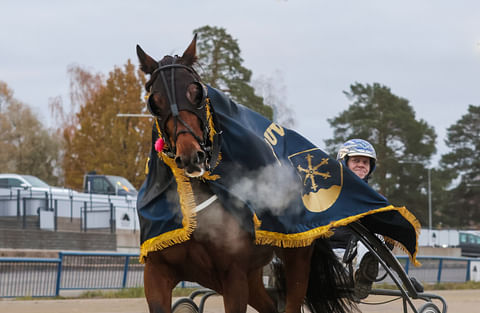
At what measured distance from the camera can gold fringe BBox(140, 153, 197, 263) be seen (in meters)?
4.48

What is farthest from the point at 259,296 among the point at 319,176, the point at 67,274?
the point at 67,274

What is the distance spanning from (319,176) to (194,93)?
5.91 feet

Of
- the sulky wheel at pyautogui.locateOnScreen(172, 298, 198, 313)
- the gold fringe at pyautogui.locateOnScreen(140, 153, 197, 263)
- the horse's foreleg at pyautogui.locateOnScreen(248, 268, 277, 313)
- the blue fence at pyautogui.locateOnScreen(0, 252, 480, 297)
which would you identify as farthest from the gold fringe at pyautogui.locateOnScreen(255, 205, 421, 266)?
the blue fence at pyautogui.locateOnScreen(0, 252, 480, 297)

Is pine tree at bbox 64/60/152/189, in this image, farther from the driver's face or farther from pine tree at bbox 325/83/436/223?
the driver's face

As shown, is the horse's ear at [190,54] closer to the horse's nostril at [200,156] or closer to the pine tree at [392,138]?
the horse's nostril at [200,156]

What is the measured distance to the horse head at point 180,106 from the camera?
4188mm

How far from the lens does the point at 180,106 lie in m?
4.32

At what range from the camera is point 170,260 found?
4.52 m

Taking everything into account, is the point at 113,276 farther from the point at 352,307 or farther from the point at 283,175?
the point at 283,175

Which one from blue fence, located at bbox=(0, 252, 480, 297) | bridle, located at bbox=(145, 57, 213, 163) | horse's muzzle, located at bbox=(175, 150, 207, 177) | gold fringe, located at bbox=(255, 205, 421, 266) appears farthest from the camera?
blue fence, located at bbox=(0, 252, 480, 297)

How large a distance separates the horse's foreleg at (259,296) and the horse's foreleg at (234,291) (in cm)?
113

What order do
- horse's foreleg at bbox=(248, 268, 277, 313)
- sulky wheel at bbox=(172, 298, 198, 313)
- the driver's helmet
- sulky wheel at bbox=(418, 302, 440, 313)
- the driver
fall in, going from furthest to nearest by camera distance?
the driver's helmet
sulky wheel at bbox=(418, 302, 440, 313)
the driver
sulky wheel at bbox=(172, 298, 198, 313)
horse's foreleg at bbox=(248, 268, 277, 313)

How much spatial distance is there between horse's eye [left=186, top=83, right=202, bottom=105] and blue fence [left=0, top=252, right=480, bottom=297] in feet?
26.2

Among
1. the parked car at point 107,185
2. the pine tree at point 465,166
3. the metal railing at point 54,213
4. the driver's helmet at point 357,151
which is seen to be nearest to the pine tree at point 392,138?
the pine tree at point 465,166
